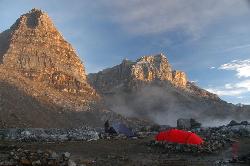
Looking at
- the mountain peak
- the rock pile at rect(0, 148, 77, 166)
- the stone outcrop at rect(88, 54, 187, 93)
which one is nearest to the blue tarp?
the rock pile at rect(0, 148, 77, 166)

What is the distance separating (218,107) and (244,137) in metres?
119

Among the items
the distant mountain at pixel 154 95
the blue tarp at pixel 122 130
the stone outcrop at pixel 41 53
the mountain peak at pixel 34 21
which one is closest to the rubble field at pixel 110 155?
the blue tarp at pixel 122 130

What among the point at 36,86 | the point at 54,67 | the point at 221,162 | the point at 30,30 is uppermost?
the point at 30,30

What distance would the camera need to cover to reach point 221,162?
26.0 m

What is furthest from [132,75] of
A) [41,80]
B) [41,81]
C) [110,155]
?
[110,155]

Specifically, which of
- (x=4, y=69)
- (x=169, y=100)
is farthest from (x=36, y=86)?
(x=169, y=100)

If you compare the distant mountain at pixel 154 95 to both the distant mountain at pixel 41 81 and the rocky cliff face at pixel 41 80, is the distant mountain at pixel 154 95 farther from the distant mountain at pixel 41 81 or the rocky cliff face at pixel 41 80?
the rocky cliff face at pixel 41 80

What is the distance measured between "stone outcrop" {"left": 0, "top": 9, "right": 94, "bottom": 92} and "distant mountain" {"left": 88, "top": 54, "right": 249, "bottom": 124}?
127ft

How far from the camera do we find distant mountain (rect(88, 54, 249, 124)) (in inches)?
5950

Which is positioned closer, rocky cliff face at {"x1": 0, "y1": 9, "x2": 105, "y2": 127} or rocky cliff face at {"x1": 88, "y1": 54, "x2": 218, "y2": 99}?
rocky cliff face at {"x1": 0, "y1": 9, "x2": 105, "y2": 127}

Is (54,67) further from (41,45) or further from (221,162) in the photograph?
(221,162)

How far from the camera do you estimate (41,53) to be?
99.9 meters

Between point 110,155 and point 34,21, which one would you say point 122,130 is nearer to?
point 110,155

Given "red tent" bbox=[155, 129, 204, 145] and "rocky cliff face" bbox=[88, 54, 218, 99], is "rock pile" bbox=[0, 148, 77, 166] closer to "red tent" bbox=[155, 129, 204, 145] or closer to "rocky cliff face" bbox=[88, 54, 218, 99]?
"red tent" bbox=[155, 129, 204, 145]
